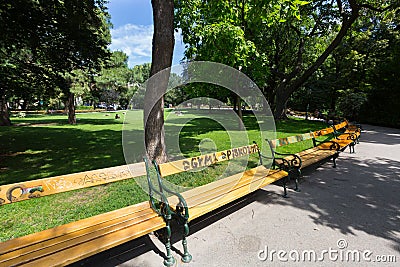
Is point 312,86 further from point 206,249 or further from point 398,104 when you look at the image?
point 206,249

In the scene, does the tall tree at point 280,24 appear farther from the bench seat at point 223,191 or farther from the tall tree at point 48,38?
the tall tree at point 48,38

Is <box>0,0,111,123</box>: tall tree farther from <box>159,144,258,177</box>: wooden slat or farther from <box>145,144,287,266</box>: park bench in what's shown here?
<box>159,144,258,177</box>: wooden slat

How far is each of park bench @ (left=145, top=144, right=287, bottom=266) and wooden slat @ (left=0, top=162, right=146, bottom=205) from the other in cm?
32

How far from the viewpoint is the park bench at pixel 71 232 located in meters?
1.95

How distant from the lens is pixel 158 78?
4891 mm

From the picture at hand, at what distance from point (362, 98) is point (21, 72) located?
2394 cm

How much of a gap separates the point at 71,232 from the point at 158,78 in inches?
136

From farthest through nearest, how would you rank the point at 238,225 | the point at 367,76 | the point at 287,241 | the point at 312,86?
the point at 312,86 → the point at 367,76 → the point at 238,225 → the point at 287,241

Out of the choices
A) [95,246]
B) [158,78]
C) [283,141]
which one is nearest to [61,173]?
[158,78]

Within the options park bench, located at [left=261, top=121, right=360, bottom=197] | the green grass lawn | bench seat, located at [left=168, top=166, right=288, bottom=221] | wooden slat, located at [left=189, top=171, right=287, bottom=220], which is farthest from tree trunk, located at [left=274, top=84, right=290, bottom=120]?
wooden slat, located at [left=189, top=171, right=287, bottom=220]

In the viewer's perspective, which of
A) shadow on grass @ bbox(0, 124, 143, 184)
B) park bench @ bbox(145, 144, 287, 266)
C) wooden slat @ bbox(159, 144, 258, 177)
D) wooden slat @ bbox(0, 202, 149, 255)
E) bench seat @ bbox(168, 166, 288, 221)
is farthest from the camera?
shadow on grass @ bbox(0, 124, 143, 184)

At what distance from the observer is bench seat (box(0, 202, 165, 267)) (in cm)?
193

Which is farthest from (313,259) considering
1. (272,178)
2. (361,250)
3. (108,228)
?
(108,228)

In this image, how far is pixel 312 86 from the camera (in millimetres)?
26641
